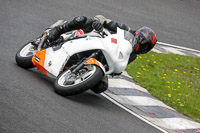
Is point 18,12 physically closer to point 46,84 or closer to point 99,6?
point 99,6

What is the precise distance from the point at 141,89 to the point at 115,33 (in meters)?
2.08

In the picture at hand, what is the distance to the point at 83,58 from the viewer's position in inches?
289

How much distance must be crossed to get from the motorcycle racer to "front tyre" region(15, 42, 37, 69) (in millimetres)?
522

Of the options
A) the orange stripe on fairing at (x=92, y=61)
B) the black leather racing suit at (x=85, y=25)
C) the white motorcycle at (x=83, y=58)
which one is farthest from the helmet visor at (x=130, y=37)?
the orange stripe on fairing at (x=92, y=61)

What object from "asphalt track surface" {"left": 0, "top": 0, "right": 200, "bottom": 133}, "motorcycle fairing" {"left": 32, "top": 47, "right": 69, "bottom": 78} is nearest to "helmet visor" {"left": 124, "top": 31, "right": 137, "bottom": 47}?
"motorcycle fairing" {"left": 32, "top": 47, "right": 69, "bottom": 78}

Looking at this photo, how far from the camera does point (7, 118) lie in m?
5.27

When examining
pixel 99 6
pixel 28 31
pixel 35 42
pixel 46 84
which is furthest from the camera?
pixel 99 6

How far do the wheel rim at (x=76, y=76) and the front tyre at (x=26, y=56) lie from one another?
0.97 meters

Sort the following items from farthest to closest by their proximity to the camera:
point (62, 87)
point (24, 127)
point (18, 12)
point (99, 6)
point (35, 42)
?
point (99, 6) → point (18, 12) → point (35, 42) → point (62, 87) → point (24, 127)

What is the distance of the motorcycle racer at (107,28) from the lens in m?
7.18

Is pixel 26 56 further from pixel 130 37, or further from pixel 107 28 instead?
pixel 130 37

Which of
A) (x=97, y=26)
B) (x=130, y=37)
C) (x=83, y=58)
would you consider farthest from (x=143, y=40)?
(x=83, y=58)

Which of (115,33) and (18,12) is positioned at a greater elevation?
(115,33)

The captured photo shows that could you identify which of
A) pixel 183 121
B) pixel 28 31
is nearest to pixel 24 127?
pixel 183 121
